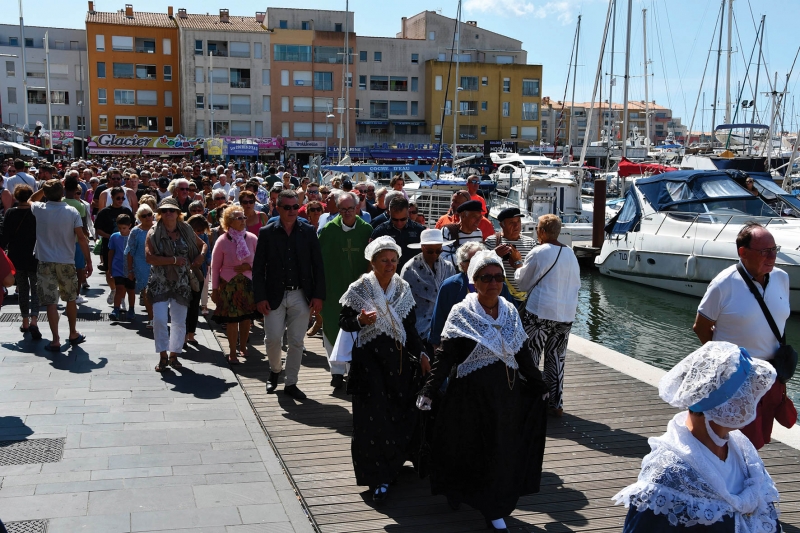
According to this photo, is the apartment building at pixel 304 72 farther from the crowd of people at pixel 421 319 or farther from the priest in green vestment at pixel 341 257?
the priest in green vestment at pixel 341 257

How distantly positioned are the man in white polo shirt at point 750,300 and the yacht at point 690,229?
13.5 m

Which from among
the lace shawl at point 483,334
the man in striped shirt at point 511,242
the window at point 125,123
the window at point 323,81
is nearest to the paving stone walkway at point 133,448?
the lace shawl at point 483,334

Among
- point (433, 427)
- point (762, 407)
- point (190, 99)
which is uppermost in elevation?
point (190, 99)

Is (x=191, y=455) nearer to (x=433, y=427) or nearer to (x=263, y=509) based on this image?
(x=263, y=509)

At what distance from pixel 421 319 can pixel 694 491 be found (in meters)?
4.13

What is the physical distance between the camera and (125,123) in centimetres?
6906

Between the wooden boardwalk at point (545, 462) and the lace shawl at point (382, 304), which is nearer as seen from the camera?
the wooden boardwalk at point (545, 462)

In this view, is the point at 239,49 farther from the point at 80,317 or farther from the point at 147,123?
the point at 80,317

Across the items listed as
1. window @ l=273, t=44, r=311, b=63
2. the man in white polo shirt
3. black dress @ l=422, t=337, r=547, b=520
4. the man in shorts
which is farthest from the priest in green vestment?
window @ l=273, t=44, r=311, b=63

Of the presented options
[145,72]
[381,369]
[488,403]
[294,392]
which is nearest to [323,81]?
[145,72]

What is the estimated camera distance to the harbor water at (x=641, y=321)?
15758mm

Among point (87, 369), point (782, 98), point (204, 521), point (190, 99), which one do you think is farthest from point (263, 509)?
point (190, 99)

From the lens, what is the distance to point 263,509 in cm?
521

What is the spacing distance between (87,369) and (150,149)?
187 feet
